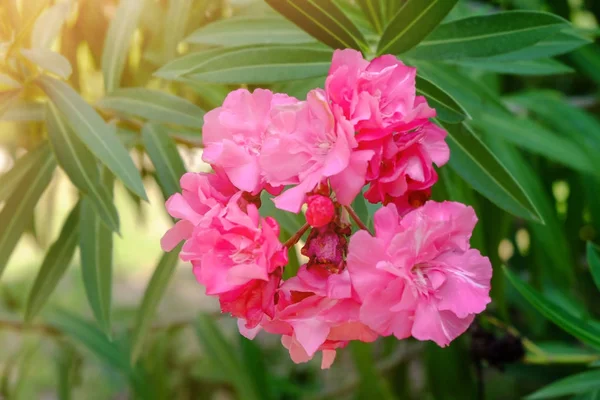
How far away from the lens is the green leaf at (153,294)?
3.45 feet

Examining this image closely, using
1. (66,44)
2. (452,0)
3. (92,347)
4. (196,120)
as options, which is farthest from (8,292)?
(452,0)

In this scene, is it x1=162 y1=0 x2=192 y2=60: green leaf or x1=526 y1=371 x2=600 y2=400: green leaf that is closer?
x1=526 y1=371 x2=600 y2=400: green leaf

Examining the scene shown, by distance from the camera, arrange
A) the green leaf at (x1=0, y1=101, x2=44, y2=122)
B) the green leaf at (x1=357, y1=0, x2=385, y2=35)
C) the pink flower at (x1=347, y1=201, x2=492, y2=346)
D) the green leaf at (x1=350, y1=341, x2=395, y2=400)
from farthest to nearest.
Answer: the green leaf at (x1=350, y1=341, x2=395, y2=400), the green leaf at (x1=0, y1=101, x2=44, y2=122), the green leaf at (x1=357, y1=0, x2=385, y2=35), the pink flower at (x1=347, y1=201, x2=492, y2=346)

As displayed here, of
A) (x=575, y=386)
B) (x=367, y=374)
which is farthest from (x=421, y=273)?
(x=367, y=374)

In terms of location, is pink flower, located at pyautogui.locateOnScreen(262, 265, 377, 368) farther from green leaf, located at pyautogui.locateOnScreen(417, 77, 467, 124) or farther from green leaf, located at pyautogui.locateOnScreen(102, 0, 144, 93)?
green leaf, located at pyautogui.locateOnScreen(102, 0, 144, 93)

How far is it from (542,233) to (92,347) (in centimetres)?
107

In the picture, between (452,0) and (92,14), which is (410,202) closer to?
(452,0)

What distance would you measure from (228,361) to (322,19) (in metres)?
1.14

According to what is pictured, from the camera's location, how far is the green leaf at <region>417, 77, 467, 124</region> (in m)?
0.73

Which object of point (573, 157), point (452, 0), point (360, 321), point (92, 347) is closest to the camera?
point (360, 321)

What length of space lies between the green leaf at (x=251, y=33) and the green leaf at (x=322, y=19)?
0.48ft

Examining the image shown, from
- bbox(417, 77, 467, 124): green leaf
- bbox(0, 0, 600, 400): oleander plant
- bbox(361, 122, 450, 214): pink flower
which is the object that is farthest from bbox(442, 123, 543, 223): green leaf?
bbox(361, 122, 450, 214): pink flower

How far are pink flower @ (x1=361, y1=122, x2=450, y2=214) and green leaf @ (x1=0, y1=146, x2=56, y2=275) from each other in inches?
21.8

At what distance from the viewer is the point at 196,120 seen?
94 centimetres
